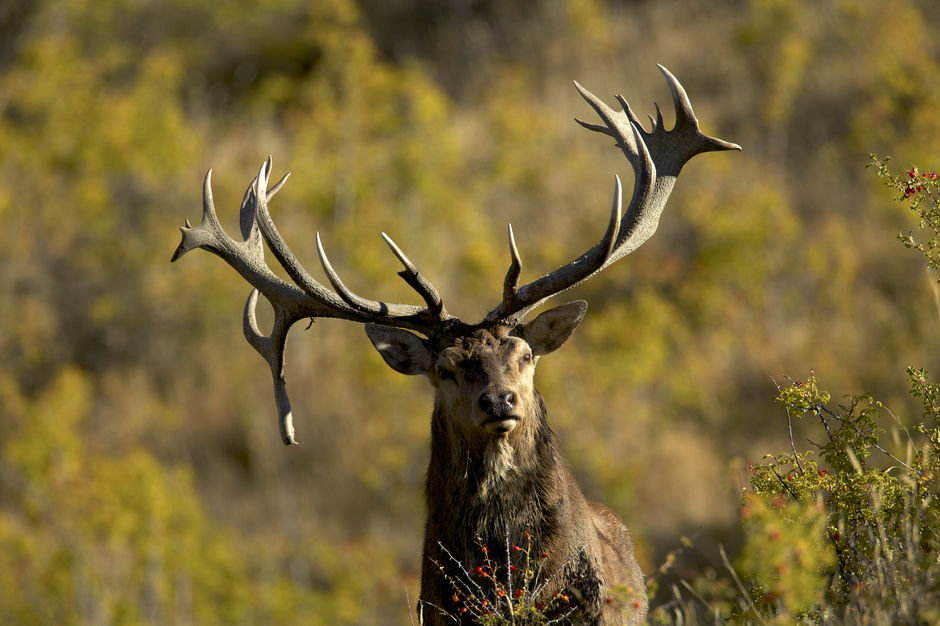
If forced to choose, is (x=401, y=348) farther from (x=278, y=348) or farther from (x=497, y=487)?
(x=497, y=487)

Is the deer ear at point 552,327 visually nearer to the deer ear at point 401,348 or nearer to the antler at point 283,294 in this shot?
the antler at point 283,294

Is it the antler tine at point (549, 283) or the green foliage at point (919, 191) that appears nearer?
the green foliage at point (919, 191)

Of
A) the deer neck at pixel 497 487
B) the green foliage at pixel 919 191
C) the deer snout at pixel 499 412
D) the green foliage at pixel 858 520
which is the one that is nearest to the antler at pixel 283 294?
the deer neck at pixel 497 487

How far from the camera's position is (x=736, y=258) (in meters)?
19.4

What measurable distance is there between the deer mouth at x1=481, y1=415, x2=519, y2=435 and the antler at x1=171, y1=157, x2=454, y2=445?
0.91 meters

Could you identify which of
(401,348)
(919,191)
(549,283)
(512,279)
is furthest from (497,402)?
(919,191)

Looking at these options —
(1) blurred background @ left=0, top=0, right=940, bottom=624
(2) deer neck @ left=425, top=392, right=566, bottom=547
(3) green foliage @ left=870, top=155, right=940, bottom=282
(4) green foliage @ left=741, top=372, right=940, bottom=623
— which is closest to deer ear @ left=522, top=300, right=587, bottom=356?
(2) deer neck @ left=425, top=392, right=566, bottom=547

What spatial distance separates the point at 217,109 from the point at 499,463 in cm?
2742

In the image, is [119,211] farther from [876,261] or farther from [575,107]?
[876,261]

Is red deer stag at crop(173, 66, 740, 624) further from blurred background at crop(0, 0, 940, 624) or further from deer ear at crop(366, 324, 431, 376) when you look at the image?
blurred background at crop(0, 0, 940, 624)

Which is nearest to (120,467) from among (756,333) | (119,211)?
(119,211)

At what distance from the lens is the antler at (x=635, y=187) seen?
5.71m

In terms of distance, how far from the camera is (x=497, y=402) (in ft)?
16.6

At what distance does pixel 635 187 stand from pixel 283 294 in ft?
6.46
